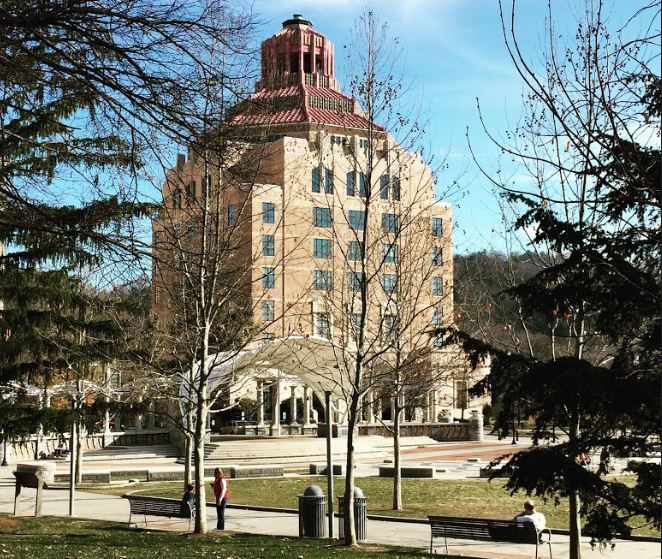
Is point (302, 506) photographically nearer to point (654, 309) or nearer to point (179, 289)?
point (179, 289)

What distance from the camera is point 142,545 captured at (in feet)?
52.6

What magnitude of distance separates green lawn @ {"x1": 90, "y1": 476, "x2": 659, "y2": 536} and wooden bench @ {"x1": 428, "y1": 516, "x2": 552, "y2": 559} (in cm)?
425

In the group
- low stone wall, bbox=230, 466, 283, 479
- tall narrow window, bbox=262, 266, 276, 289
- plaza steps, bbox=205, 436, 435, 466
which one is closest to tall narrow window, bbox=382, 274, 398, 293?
tall narrow window, bbox=262, 266, 276, 289

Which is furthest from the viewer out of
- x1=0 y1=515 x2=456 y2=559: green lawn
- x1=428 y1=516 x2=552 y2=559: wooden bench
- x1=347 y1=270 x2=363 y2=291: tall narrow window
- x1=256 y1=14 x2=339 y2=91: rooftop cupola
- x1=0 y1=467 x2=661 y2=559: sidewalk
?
x1=256 y1=14 x2=339 y2=91: rooftop cupola

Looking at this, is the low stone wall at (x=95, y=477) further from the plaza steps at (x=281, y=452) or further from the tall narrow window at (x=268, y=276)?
the plaza steps at (x=281, y=452)

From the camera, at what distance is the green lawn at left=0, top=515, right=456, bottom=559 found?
14.3 m

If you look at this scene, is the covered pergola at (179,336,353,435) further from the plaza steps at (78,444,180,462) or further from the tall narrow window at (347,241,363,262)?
the plaza steps at (78,444,180,462)

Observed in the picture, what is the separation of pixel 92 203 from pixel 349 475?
8876 millimetres

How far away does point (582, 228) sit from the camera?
12.6 metres

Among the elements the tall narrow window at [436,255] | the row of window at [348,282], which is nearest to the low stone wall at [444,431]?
the row of window at [348,282]

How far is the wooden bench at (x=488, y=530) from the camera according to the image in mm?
17062

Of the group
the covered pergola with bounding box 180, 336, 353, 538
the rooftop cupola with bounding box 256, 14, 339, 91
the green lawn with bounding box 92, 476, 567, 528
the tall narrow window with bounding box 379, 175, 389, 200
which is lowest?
the green lawn with bounding box 92, 476, 567, 528

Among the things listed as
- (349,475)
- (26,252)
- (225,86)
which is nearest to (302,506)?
(349,475)

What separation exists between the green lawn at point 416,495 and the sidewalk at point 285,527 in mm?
1674
